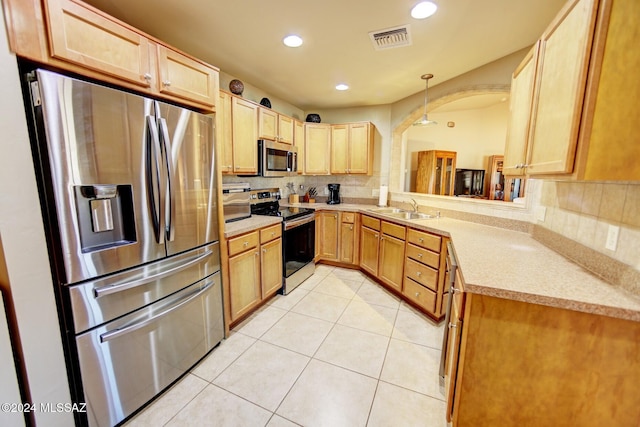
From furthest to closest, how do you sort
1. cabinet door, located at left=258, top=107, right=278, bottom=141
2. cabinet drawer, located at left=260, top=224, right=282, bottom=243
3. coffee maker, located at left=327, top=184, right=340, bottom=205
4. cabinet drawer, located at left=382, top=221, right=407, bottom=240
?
coffee maker, located at left=327, top=184, right=340, bottom=205 < cabinet door, located at left=258, top=107, right=278, bottom=141 < cabinet drawer, located at left=382, top=221, right=407, bottom=240 < cabinet drawer, located at left=260, top=224, right=282, bottom=243

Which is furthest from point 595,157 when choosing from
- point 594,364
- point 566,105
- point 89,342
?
point 89,342

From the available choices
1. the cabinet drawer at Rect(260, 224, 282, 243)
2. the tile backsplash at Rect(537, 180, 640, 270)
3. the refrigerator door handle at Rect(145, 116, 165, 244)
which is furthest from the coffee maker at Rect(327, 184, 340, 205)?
the refrigerator door handle at Rect(145, 116, 165, 244)

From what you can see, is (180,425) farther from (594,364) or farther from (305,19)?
(305,19)

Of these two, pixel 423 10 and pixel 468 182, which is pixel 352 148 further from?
pixel 468 182

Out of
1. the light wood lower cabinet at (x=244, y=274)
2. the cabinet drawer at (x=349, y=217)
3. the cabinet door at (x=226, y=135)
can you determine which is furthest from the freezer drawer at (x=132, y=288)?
the cabinet drawer at (x=349, y=217)

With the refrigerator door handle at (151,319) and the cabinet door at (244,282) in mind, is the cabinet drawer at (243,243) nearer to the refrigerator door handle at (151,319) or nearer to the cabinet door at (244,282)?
the cabinet door at (244,282)

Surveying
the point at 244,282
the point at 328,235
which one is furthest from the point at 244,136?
the point at 328,235

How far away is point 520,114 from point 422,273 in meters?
1.54

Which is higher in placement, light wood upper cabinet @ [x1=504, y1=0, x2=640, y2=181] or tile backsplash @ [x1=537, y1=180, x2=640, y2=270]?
light wood upper cabinet @ [x1=504, y1=0, x2=640, y2=181]

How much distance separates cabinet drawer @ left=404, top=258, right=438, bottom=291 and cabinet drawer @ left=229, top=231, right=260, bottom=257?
63.5 inches

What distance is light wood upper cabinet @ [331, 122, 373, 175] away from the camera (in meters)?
3.72

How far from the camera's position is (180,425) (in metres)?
1.42

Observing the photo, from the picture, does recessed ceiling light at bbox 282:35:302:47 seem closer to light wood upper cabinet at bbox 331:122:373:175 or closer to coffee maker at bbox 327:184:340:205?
light wood upper cabinet at bbox 331:122:373:175

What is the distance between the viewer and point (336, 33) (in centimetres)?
197
